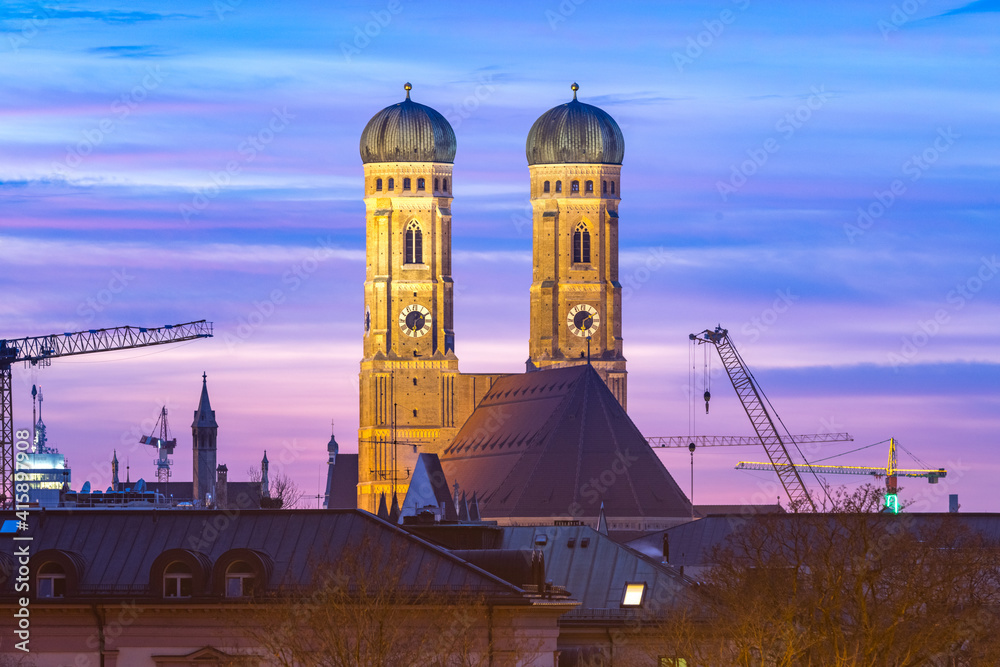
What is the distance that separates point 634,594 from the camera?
272ft

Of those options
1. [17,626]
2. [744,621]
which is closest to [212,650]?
[17,626]

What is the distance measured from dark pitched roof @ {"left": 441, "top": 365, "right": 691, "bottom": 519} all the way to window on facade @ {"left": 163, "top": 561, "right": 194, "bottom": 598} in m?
107

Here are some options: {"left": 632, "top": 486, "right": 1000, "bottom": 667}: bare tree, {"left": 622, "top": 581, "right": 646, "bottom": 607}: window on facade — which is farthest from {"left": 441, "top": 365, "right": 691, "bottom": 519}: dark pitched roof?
{"left": 632, "top": 486, "right": 1000, "bottom": 667}: bare tree

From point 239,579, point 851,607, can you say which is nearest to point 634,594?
point 851,607

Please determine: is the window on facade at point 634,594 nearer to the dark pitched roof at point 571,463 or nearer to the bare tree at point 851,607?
the bare tree at point 851,607

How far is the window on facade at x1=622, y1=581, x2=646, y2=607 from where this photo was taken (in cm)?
8194

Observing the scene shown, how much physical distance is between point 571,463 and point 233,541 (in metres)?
113

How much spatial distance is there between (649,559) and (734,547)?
40.9 feet

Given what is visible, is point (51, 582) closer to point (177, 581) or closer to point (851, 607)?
point (177, 581)

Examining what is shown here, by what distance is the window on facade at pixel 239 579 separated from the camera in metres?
69.3

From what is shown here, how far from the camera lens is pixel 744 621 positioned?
217 ft

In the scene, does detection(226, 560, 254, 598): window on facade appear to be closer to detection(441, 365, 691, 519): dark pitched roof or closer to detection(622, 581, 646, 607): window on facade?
detection(622, 581, 646, 607): window on facade

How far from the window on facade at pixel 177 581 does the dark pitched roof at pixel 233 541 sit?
0.59 meters

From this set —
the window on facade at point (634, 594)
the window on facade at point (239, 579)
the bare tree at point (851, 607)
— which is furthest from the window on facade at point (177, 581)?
the window on facade at point (634, 594)
